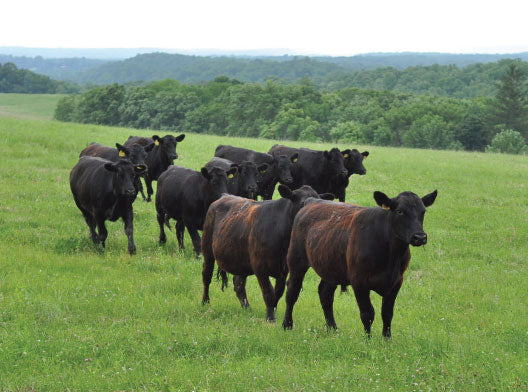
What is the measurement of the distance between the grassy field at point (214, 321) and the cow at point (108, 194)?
1.74ft

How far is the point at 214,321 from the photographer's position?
358 inches

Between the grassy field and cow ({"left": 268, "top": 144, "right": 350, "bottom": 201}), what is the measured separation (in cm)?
334

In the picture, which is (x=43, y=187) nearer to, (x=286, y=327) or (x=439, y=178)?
(x=286, y=327)

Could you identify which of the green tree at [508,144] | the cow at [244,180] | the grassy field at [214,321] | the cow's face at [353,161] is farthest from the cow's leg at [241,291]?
the green tree at [508,144]

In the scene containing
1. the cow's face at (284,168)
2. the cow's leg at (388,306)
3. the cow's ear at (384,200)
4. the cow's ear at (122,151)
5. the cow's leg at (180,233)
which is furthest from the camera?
the cow's face at (284,168)

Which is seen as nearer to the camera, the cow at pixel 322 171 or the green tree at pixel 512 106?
the cow at pixel 322 171

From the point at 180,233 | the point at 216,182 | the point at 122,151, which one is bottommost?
the point at 180,233

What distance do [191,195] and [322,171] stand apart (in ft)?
23.8

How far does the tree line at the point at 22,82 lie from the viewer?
17300 cm

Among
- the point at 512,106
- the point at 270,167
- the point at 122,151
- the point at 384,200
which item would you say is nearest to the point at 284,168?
the point at 270,167

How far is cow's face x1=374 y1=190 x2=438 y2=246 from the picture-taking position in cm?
720

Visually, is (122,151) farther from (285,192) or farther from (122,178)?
(285,192)

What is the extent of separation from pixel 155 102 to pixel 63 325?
102m

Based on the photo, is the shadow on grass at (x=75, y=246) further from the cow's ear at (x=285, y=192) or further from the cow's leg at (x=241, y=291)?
the cow's ear at (x=285, y=192)
